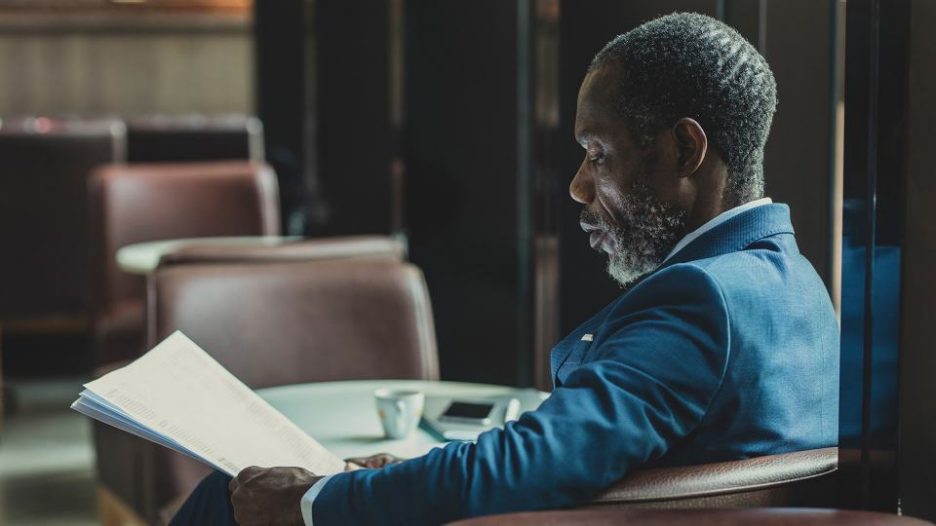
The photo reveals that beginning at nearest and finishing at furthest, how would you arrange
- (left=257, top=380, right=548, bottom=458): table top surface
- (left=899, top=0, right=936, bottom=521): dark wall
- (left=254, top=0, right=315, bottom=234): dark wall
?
1. (left=899, top=0, right=936, bottom=521): dark wall
2. (left=257, top=380, right=548, bottom=458): table top surface
3. (left=254, top=0, right=315, bottom=234): dark wall

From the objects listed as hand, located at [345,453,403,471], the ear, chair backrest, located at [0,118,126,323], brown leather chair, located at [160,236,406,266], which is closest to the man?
the ear

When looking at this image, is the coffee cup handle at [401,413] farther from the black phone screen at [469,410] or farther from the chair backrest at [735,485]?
the chair backrest at [735,485]

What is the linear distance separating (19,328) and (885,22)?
4.83 meters

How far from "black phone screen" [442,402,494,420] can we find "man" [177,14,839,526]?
408mm

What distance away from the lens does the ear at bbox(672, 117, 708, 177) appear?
3.80ft

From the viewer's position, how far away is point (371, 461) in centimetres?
146

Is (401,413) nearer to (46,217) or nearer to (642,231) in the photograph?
(642,231)

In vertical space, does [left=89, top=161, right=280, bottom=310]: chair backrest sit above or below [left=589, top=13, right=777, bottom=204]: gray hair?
below

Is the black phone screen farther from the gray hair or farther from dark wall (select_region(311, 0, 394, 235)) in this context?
dark wall (select_region(311, 0, 394, 235))

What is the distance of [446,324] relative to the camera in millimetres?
3637

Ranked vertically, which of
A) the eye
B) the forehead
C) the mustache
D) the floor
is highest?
the forehead

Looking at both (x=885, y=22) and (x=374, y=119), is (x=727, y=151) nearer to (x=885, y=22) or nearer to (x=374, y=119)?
(x=885, y=22)

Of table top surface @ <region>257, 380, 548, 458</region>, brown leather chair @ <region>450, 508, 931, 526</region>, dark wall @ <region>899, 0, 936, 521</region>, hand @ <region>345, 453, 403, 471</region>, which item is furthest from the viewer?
table top surface @ <region>257, 380, 548, 458</region>

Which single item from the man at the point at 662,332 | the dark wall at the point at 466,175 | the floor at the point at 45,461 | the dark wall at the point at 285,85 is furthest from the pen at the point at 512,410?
the dark wall at the point at 285,85
